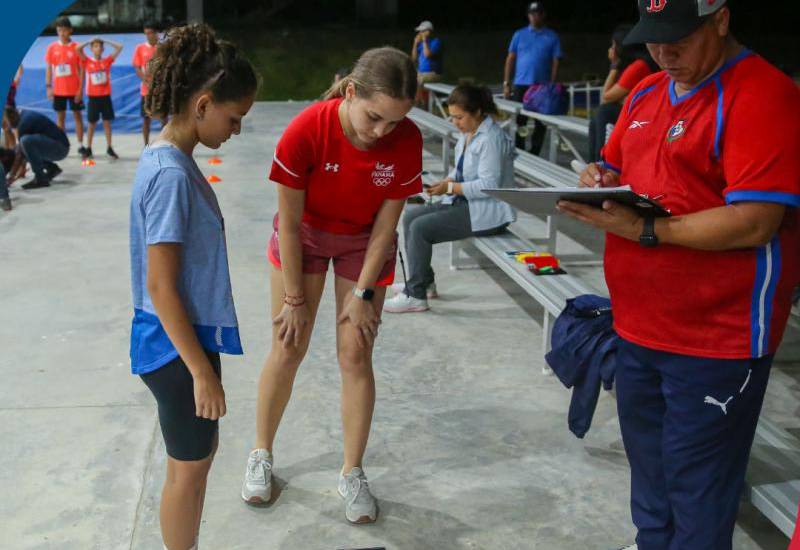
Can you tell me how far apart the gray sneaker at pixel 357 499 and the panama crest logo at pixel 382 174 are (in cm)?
99

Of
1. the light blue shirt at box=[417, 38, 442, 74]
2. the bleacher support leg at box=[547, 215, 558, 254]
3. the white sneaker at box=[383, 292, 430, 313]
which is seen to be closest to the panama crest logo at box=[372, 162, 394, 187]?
the white sneaker at box=[383, 292, 430, 313]

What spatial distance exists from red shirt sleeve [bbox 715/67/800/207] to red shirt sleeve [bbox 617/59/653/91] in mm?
3969

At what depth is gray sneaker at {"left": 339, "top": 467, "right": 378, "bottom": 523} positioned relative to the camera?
2869 mm

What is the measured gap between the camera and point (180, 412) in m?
2.09

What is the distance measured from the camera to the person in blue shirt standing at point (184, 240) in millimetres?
1924

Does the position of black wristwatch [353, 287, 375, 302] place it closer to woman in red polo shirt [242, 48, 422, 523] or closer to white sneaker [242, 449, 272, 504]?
woman in red polo shirt [242, 48, 422, 523]

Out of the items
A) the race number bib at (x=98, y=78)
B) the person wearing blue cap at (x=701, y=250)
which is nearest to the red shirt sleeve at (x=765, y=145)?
the person wearing blue cap at (x=701, y=250)

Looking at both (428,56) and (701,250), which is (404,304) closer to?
(701,250)

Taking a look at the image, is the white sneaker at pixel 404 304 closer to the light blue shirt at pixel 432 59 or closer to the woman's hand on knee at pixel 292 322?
the woman's hand on knee at pixel 292 322

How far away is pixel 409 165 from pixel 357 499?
111cm

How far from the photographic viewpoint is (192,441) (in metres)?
2.13

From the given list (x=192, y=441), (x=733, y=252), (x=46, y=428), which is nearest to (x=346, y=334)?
(x=192, y=441)

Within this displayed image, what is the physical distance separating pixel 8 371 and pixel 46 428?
725mm

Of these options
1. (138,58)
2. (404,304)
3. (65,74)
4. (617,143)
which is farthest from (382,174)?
(138,58)
